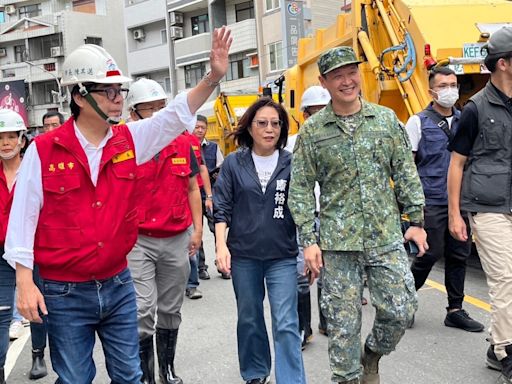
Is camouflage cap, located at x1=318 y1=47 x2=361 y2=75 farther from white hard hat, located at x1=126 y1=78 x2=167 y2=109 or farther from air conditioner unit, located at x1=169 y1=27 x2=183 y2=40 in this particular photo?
air conditioner unit, located at x1=169 y1=27 x2=183 y2=40

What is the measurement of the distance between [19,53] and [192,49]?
67.3ft

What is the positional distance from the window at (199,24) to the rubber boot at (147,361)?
35410mm

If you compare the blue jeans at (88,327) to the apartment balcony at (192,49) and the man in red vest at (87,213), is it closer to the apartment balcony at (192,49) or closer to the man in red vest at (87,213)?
the man in red vest at (87,213)

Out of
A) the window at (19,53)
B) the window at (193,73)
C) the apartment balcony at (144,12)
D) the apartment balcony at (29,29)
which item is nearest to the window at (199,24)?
the window at (193,73)

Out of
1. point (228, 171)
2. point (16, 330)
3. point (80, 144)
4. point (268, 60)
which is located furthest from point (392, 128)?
point (268, 60)

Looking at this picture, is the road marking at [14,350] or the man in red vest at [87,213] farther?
the road marking at [14,350]

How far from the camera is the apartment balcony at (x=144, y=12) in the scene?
4116 centimetres

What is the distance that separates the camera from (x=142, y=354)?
3.88m

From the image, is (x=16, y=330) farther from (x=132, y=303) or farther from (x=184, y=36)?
(x=184, y=36)

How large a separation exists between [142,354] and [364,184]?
72.2 inches

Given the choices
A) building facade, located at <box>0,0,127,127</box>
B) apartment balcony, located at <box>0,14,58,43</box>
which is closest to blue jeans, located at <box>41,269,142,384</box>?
building facade, located at <box>0,0,127,127</box>

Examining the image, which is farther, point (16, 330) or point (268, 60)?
point (268, 60)

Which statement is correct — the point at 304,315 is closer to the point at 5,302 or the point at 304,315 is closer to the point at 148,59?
the point at 5,302

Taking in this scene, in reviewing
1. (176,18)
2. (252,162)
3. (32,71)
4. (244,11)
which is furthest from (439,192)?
(32,71)
